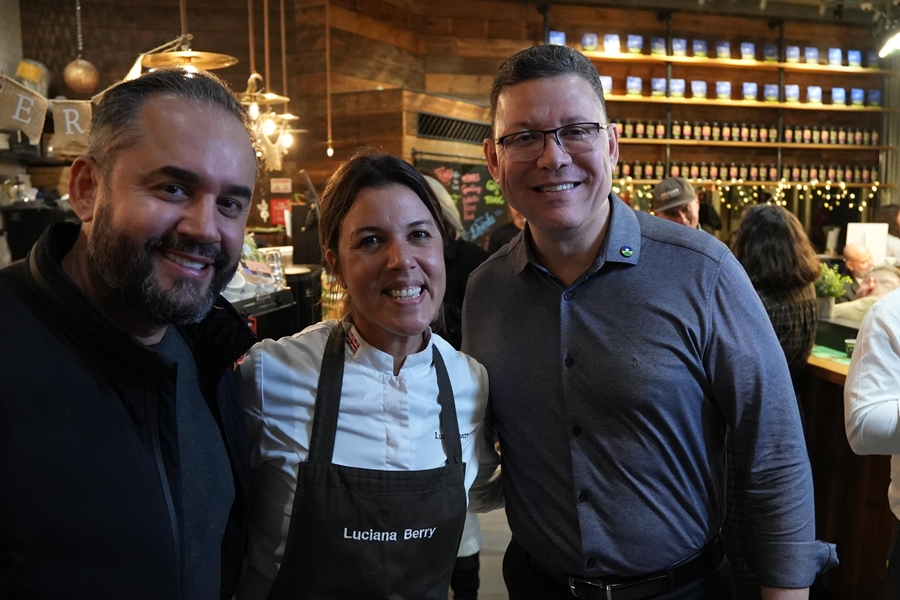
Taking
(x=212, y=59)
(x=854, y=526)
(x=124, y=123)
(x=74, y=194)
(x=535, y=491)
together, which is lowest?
(x=854, y=526)

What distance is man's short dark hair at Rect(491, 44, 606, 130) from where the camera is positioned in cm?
150

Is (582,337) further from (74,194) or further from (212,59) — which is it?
(212,59)

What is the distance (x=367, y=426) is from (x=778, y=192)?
864 centimetres

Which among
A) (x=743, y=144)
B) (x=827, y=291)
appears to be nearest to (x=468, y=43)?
(x=743, y=144)

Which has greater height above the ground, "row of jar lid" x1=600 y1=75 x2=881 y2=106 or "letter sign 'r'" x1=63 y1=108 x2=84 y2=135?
"row of jar lid" x1=600 y1=75 x2=881 y2=106

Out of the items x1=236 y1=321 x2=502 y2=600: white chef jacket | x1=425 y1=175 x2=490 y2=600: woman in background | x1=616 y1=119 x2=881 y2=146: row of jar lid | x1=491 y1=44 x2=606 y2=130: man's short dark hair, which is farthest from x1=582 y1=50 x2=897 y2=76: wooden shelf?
x1=236 y1=321 x2=502 y2=600: white chef jacket

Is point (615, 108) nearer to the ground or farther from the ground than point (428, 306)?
farther from the ground

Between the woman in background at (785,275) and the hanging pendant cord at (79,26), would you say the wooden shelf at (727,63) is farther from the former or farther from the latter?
the woman in background at (785,275)

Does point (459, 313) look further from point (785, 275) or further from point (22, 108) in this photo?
point (22, 108)

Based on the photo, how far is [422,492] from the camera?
4.85ft

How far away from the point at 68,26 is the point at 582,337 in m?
7.50

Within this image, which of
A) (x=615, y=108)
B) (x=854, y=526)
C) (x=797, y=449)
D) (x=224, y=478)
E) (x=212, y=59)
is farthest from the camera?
(x=615, y=108)

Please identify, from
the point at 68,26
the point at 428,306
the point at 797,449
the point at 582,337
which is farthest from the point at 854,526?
the point at 68,26

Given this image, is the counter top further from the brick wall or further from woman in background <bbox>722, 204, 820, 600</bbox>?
the brick wall
